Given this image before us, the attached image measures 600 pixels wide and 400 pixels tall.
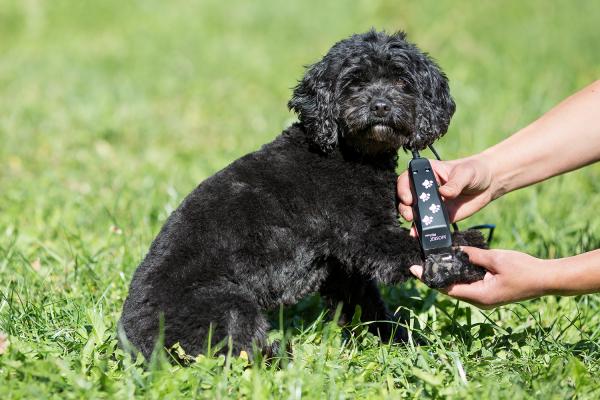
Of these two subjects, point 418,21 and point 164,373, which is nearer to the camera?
point 164,373

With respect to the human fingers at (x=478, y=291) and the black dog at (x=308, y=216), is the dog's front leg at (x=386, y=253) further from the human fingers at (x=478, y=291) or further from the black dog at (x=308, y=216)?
the human fingers at (x=478, y=291)

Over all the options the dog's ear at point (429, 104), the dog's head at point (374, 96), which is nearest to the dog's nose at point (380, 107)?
the dog's head at point (374, 96)

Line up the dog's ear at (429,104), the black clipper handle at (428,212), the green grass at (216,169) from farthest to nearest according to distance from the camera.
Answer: the dog's ear at (429,104)
the black clipper handle at (428,212)
the green grass at (216,169)

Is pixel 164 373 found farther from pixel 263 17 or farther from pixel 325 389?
pixel 263 17

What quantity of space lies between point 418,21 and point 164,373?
35.4 ft

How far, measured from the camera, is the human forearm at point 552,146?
12.4ft

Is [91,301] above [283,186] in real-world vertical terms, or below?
below

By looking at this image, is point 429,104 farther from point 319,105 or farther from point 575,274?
point 575,274

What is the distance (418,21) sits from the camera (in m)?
12.4

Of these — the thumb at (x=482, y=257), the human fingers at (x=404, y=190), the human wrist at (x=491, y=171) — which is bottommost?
the thumb at (x=482, y=257)

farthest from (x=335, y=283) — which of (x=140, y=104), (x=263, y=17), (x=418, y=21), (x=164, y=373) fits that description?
(x=263, y=17)

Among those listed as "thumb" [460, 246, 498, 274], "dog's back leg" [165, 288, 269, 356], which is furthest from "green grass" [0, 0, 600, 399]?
"thumb" [460, 246, 498, 274]

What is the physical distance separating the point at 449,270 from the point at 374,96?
98 centimetres

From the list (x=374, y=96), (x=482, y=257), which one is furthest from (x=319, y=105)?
(x=482, y=257)
